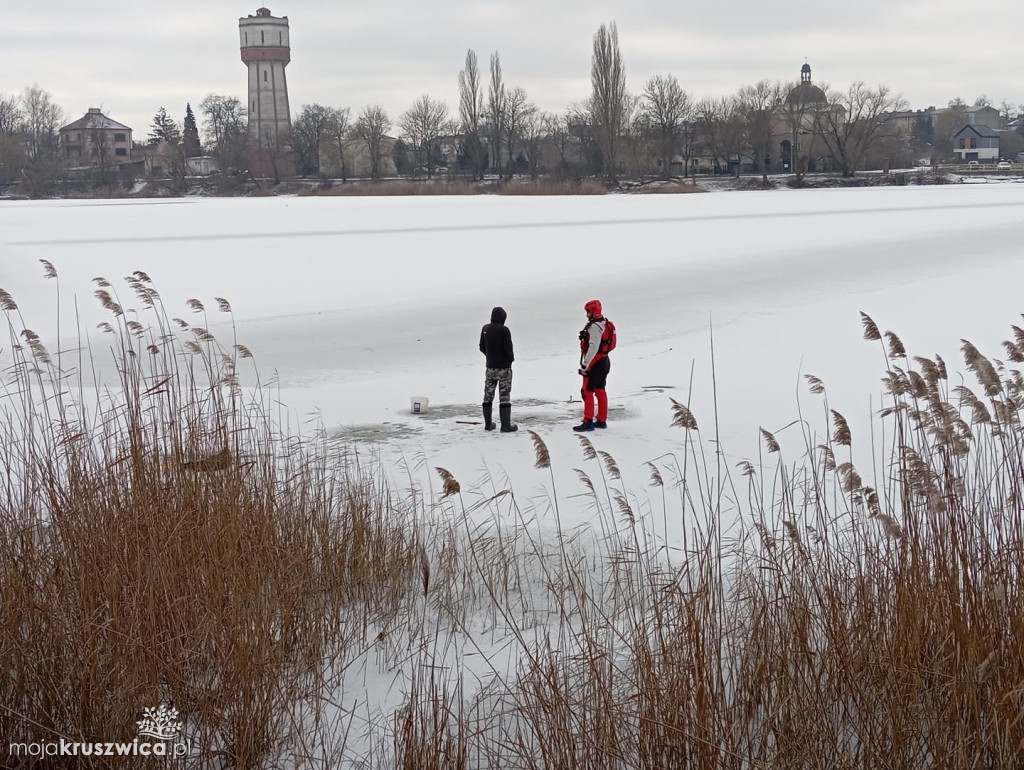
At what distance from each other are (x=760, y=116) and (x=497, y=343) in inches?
2344

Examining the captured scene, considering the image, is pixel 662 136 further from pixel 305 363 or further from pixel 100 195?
pixel 305 363

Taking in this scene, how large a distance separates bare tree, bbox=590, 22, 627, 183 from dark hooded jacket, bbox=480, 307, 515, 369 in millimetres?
50922

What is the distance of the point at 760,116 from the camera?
214 feet

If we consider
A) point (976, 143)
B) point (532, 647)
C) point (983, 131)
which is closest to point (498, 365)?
point (532, 647)

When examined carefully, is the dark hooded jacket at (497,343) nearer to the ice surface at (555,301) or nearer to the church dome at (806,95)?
the ice surface at (555,301)

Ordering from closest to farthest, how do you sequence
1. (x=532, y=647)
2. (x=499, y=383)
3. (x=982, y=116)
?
(x=532, y=647), (x=499, y=383), (x=982, y=116)

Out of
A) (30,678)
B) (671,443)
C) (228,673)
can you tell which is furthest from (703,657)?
(671,443)

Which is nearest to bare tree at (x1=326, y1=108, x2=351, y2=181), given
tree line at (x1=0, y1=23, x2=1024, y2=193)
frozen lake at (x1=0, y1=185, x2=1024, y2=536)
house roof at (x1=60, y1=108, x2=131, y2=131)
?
tree line at (x1=0, y1=23, x2=1024, y2=193)

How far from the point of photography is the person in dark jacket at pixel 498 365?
9.46 m

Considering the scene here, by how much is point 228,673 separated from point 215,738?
23 centimetres

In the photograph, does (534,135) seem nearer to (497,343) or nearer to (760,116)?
(760,116)

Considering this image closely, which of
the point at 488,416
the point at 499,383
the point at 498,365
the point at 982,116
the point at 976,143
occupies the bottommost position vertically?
the point at 488,416

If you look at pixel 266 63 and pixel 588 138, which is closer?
pixel 588 138

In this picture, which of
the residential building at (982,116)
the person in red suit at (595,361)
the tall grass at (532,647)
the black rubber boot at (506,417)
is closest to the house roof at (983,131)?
the residential building at (982,116)
